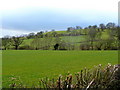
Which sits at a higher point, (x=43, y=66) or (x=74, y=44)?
(x=74, y=44)

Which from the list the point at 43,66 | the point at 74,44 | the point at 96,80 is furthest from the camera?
the point at 74,44

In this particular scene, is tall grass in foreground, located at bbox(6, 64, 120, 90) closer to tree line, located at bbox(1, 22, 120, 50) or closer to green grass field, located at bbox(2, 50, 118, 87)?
green grass field, located at bbox(2, 50, 118, 87)

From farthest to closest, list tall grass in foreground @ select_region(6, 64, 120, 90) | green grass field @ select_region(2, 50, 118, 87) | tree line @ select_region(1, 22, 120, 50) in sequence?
1. tree line @ select_region(1, 22, 120, 50)
2. green grass field @ select_region(2, 50, 118, 87)
3. tall grass in foreground @ select_region(6, 64, 120, 90)

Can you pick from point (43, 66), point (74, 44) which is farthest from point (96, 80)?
point (74, 44)

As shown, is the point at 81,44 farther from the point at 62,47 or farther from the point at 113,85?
the point at 113,85

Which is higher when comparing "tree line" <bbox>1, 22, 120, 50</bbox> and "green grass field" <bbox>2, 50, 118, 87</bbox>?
"tree line" <bbox>1, 22, 120, 50</bbox>

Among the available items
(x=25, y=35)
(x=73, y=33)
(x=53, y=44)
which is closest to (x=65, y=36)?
(x=73, y=33)

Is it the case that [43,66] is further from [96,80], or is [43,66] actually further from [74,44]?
[74,44]

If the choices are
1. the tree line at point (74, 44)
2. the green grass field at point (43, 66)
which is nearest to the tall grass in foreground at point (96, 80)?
the green grass field at point (43, 66)

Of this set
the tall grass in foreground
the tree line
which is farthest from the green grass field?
the tree line

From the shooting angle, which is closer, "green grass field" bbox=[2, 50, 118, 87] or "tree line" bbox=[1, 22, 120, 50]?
"green grass field" bbox=[2, 50, 118, 87]

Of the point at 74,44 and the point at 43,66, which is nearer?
the point at 43,66

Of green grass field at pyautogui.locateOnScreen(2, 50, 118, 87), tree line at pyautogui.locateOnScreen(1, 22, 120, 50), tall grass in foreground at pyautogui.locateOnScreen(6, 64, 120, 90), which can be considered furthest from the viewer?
tree line at pyautogui.locateOnScreen(1, 22, 120, 50)

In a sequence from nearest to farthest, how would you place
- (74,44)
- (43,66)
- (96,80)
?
(96,80) < (43,66) < (74,44)
